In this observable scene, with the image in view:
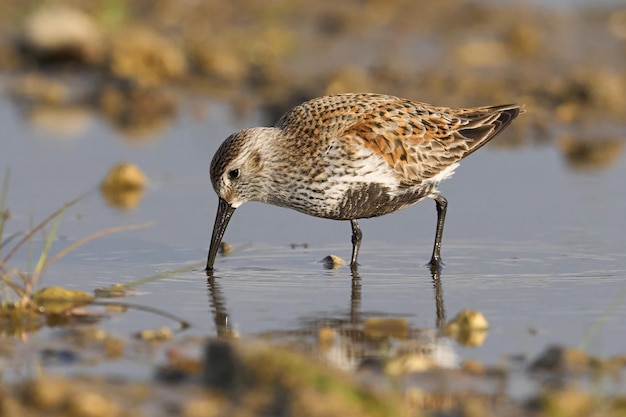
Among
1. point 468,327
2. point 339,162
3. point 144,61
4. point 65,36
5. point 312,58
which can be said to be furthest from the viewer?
point 312,58

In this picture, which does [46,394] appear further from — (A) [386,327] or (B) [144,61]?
(B) [144,61]

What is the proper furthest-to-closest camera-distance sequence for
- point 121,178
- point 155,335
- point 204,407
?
point 121,178
point 155,335
point 204,407

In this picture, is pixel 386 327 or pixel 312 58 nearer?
pixel 386 327

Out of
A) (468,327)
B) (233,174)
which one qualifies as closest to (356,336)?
(468,327)

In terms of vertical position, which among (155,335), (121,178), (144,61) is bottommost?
(155,335)

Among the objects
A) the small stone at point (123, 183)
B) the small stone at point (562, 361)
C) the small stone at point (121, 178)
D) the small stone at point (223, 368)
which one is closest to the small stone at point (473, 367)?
the small stone at point (562, 361)

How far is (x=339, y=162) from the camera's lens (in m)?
9.37

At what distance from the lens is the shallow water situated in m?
7.84

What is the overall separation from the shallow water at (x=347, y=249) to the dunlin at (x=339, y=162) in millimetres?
408

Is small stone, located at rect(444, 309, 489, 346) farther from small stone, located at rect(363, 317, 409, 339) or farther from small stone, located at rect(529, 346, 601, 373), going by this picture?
small stone, located at rect(529, 346, 601, 373)

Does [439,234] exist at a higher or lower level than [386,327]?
higher

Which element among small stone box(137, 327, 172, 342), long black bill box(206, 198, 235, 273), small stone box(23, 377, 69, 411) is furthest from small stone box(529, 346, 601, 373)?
long black bill box(206, 198, 235, 273)

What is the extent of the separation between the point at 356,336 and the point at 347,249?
2780 millimetres

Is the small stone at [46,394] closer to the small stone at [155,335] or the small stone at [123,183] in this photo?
the small stone at [155,335]
